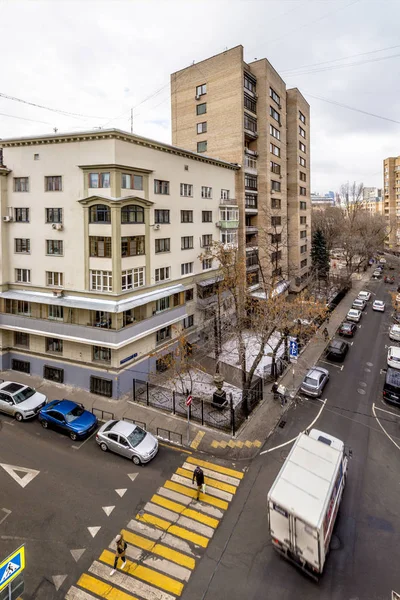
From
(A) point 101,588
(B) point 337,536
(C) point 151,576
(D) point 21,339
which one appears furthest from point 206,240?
(A) point 101,588

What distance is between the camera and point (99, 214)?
22.9 meters

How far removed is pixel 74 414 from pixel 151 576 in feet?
34.6

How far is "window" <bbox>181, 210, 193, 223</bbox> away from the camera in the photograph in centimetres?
2991

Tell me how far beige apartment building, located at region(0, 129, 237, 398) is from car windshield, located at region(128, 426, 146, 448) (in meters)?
5.79

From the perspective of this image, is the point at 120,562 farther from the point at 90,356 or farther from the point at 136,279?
the point at 136,279

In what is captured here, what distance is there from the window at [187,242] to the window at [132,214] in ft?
19.8

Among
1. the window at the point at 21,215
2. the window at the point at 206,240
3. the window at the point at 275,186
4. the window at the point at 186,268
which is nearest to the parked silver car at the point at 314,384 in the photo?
the window at the point at 186,268

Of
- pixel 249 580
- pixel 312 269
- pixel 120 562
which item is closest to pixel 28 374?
pixel 120 562

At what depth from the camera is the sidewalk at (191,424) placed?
1861 centimetres

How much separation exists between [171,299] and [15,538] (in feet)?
61.9

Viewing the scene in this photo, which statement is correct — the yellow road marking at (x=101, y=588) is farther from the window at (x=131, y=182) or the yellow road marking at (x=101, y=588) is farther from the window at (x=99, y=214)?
the window at (x=131, y=182)

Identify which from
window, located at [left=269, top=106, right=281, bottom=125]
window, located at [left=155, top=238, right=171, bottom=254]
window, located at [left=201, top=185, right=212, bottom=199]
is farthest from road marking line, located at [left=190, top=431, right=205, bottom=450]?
window, located at [left=269, top=106, right=281, bottom=125]

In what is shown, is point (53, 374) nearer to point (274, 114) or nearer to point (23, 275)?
point (23, 275)

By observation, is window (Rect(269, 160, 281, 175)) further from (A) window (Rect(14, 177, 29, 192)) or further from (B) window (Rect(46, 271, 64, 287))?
(B) window (Rect(46, 271, 64, 287))
